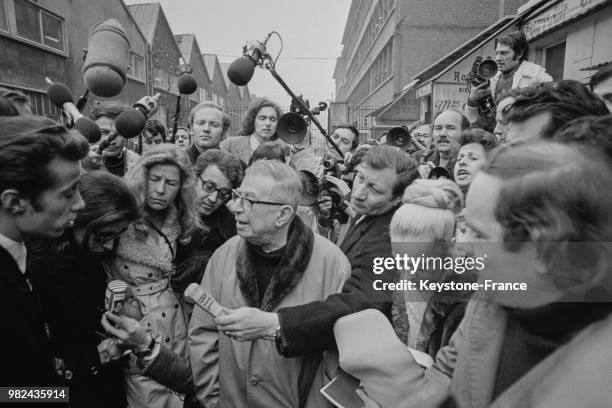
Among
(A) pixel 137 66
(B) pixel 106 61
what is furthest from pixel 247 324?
(A) pixel 137 66

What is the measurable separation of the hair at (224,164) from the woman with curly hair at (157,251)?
31 centimetres

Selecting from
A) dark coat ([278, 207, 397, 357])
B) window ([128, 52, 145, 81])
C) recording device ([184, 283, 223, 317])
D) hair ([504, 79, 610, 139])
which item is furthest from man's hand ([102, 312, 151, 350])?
window ([128, 52, 145, 81])

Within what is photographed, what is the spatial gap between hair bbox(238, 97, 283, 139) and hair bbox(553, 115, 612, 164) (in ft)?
10.9

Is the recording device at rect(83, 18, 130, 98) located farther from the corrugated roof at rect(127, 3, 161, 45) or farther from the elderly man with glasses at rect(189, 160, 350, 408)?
the corrugated roof at rect(127, 3, 161, 45)

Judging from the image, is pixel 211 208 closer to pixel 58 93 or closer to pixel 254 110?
pixel 58 93

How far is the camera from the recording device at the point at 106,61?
239 cm

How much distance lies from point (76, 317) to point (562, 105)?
2.42 m

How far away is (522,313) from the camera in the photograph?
98 cm

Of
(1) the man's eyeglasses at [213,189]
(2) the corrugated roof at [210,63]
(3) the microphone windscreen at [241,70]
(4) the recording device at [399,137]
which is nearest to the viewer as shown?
(1) the man's eyeglasses at [213,189]

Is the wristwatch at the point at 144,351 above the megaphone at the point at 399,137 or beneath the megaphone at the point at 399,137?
beneath

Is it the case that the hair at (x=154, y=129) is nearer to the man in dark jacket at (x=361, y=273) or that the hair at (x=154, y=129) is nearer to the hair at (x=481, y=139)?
the man in dark jacket at (x=361, y=273)

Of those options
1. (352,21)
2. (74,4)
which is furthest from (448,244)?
(352,21)

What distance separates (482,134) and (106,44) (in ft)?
9.17

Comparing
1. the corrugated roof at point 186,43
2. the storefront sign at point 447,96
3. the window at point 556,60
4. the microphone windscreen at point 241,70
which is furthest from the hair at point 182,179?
the corrugated roof at point 186,43
